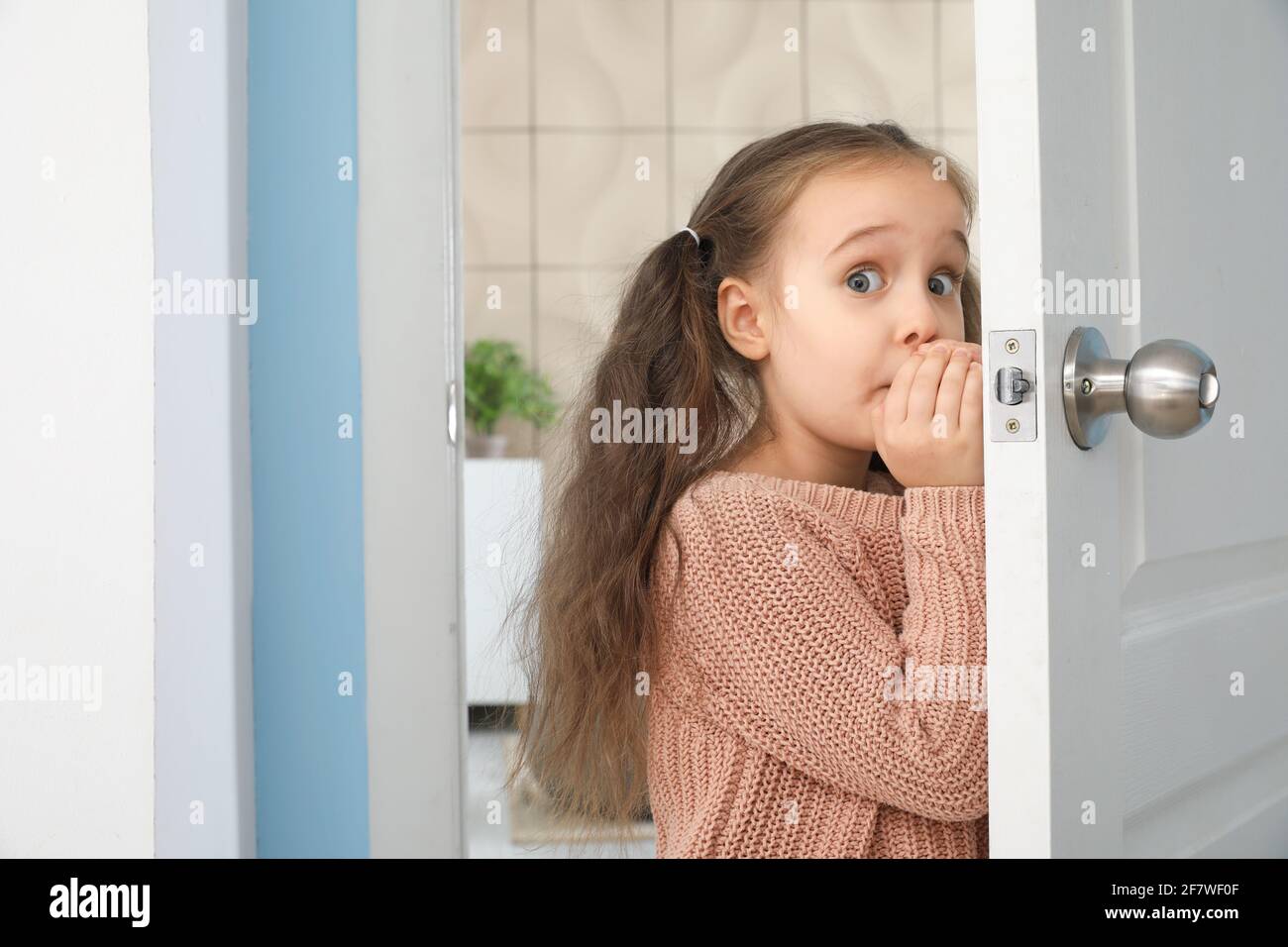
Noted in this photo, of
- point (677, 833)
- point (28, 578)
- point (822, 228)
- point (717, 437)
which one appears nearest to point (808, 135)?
point (822, 228)

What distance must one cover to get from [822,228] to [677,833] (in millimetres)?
458

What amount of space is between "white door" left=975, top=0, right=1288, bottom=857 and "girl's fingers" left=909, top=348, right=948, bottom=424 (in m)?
0.13

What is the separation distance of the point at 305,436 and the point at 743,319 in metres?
0.38

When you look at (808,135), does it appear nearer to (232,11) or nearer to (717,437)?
(717,437)

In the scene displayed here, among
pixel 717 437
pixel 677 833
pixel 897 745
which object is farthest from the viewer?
pixel 717 437

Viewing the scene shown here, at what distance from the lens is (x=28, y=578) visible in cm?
86

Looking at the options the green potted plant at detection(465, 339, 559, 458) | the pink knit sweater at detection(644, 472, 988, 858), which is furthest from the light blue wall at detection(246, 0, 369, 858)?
the green potted plant at detection(465, 339, 559, 458)

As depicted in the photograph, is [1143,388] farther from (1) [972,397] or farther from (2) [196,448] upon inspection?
(2) [196,448]

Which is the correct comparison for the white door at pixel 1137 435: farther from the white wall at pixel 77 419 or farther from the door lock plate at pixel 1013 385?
the white wall at pixel 77 419

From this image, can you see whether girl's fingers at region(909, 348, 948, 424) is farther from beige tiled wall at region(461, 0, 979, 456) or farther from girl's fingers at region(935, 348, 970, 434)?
beige tiled wall at region(461, 0, 979, 456)

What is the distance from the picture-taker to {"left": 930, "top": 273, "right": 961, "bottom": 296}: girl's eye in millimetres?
848

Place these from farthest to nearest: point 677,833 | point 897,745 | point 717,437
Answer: point 717,437 → point 677,833 → point 897,745

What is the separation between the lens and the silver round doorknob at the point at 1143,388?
520 mm

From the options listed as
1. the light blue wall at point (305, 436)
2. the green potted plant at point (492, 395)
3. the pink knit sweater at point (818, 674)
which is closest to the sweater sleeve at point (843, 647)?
the pink knit sweater at point (818, 674)
